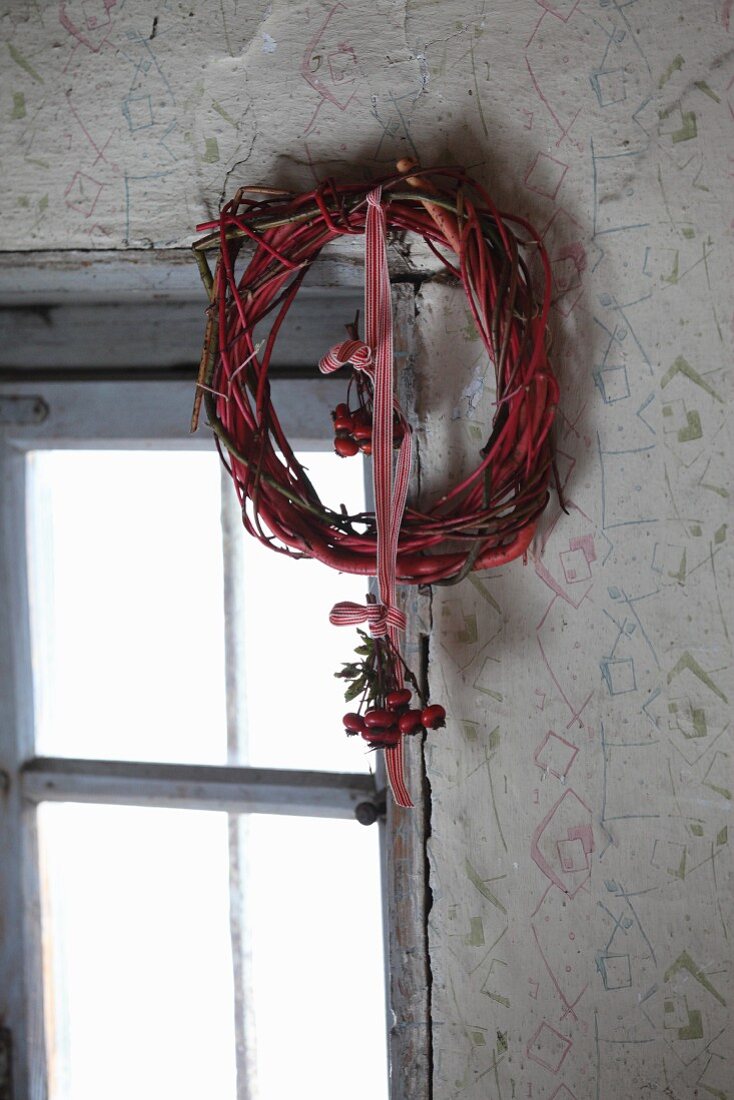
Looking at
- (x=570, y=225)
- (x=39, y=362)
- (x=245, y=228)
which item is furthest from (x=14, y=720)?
(x=570, y=225)

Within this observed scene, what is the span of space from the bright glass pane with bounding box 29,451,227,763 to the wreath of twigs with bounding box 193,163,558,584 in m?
0.42

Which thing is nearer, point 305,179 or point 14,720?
point 305,179

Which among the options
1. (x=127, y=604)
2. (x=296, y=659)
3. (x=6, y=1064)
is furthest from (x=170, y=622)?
(x=6, y=1064)

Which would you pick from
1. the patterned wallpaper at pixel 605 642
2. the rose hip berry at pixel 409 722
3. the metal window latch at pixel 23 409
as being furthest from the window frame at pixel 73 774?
the rose hip berry at pixel 409 722

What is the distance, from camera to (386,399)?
3.75ft

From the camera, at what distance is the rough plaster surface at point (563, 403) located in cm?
117

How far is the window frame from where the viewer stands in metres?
1.50

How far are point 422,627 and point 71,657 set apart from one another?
0.70 metres

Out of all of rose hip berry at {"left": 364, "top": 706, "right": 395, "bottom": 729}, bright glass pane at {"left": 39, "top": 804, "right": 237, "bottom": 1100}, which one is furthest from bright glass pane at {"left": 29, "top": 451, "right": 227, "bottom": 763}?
rose hip berry at {"left": 364, "top": 706, "right": 395, "bottom": 729}

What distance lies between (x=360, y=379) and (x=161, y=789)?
78 centimetres

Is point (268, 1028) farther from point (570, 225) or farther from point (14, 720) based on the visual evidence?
point (570, 225)

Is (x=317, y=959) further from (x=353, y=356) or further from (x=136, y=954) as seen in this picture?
(x=353, y=356)

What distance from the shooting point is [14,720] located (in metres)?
1.64

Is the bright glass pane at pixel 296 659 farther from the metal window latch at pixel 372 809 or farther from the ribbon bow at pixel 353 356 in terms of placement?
the ribbon bow at pixel 353 356
